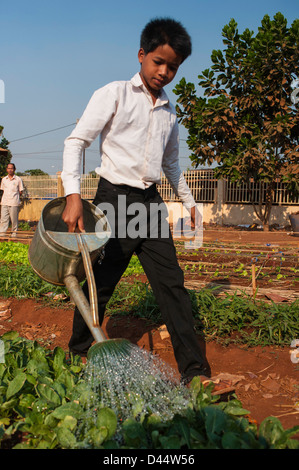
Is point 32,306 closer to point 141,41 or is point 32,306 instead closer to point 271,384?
point 271,384

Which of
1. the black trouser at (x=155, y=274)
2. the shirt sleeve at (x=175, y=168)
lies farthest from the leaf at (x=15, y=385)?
the shirt sleeve at (x=175, y=168)

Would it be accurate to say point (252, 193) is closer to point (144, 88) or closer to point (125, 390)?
point (144, 88)

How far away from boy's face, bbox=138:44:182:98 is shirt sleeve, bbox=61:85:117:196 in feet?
0.74

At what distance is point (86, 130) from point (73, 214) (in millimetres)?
482

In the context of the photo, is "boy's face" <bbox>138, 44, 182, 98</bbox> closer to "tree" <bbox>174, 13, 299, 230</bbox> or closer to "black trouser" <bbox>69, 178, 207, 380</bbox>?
"black trouser" <bbox>69, 178, 207, 380</bbox>

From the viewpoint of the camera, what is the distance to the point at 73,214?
216cm

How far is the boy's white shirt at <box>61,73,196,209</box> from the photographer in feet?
7.68

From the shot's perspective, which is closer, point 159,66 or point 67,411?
point 67,411

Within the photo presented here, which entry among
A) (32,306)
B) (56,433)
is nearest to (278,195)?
(32,306)

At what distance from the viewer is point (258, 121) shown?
13453mm

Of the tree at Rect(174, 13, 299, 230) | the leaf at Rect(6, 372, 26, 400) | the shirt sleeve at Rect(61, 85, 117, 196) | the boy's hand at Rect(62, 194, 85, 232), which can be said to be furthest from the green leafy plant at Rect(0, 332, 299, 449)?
the tree at Rect(174, 13, 299, 230)

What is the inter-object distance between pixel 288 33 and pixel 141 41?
11.2 metres

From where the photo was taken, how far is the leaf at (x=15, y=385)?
1.94m

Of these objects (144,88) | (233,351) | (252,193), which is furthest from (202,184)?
(144,88)
